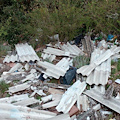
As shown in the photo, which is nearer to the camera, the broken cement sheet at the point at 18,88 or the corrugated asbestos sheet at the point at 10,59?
the broken cement sheet at the point at 18,88

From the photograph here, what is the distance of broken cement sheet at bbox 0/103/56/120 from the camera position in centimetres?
304

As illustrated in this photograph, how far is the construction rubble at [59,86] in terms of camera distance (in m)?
3.35

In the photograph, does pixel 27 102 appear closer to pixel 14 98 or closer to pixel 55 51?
pixel 14 98

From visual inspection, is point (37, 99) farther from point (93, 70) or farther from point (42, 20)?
point (42, 20)

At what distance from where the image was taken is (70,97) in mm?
3705

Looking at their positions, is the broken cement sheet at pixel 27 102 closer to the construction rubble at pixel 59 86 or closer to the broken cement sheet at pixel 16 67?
the construction rubble at pixel 59 86

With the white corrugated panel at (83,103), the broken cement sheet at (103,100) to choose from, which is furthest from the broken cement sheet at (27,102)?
the broken cement sheet at (103,100)

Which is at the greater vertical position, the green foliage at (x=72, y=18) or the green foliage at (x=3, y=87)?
the green foliage at (x=72, y=18)

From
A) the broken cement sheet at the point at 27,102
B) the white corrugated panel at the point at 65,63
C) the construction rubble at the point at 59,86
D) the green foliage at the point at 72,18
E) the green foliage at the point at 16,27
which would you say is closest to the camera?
the construction rubble at the point at 59,86

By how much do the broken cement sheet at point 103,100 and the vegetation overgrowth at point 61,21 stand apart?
2.90m

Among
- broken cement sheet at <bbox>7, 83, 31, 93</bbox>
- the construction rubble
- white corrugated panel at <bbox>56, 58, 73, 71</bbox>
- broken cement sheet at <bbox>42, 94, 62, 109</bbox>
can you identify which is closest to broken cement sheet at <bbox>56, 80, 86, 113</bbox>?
the construction rubble

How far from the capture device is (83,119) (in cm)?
332

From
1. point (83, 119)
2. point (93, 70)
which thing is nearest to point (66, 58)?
point (93, 70)

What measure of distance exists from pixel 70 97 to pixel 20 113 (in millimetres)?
1184
